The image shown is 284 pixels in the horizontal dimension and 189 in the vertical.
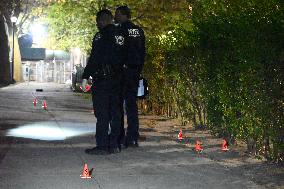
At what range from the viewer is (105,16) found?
866 centimetres

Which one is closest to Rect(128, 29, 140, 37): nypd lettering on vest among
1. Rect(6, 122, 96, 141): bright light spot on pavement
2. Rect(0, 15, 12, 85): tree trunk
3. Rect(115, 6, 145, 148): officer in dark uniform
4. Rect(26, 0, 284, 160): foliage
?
Rect(115, 6, 145, 148): officer in dark uniform

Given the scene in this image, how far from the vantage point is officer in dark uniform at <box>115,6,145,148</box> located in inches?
360

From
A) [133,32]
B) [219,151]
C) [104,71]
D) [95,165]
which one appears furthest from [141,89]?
[95,165]

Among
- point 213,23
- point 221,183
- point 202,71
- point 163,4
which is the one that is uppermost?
point 163,4

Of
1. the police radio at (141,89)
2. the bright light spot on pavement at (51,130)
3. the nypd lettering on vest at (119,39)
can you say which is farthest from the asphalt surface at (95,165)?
the nypd lettering on vest at (119,39)

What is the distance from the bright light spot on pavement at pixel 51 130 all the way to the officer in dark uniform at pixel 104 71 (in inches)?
77.1

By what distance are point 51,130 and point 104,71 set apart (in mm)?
3673

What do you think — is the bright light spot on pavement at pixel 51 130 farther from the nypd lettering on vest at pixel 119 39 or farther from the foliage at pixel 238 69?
the nypd lettering on vest at pixel 119 39

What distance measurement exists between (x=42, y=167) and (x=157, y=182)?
1628mm

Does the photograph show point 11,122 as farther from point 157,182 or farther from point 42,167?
point 157,182

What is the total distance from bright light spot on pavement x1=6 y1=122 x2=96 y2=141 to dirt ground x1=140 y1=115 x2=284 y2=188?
3.88ft

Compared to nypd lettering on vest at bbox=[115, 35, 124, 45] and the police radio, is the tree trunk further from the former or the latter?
nypd lettering on vest at bbox=[115, 35, 124, 45]

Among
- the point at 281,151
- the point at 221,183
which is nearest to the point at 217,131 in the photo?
the point at 281,151

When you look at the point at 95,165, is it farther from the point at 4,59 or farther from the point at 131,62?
the point at 4,59
